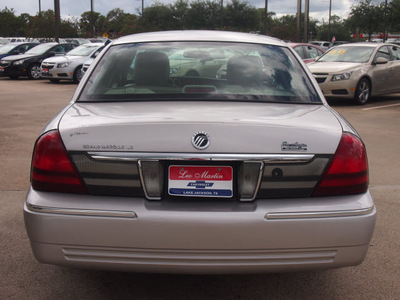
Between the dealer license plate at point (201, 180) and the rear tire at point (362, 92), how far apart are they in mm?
11028

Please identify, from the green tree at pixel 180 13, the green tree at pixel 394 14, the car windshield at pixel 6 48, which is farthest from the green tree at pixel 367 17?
the car windshield at pixel 6 48

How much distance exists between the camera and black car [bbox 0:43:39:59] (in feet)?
81.6

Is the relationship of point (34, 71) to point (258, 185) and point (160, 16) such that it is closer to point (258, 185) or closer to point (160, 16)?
point (258, 185)

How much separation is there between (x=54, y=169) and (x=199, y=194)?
0.74 m

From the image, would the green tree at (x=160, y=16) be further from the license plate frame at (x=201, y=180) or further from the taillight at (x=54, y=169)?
the license plate frame at (x=201, y=180)

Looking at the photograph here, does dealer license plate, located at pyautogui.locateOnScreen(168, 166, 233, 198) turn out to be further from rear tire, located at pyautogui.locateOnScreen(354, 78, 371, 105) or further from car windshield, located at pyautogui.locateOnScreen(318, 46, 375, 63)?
car windshield, located at pyautogui.locateOnScreen(318, 46, 375, 63)

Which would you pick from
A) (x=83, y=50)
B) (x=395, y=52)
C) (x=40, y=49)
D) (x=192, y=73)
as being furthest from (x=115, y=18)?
(x=192, y=73)

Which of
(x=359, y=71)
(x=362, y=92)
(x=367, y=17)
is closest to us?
(x=359, y=71)

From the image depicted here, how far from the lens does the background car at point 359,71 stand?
42.4 ft

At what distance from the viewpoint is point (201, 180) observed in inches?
105

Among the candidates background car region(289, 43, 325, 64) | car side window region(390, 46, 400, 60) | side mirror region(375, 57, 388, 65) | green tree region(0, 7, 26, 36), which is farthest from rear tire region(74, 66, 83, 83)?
green tree region(0, 7, 26, 36)

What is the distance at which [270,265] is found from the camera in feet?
8.73

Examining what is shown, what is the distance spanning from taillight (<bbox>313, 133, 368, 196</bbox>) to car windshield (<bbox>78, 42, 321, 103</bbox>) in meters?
0.64

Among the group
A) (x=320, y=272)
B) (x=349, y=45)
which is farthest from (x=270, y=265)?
(x=349, y=45)
